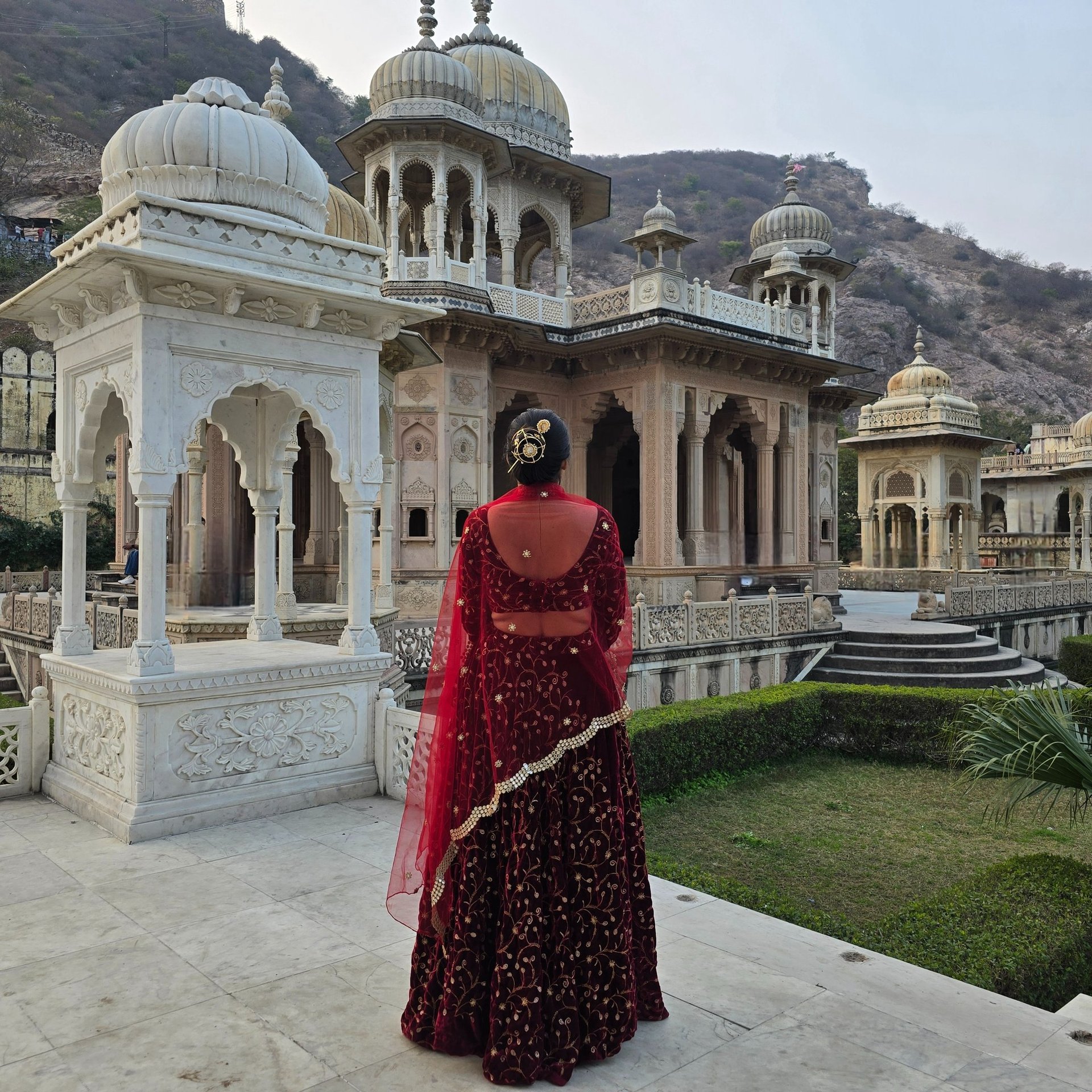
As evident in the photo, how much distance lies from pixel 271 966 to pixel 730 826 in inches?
219

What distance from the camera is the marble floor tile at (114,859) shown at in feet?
15.0

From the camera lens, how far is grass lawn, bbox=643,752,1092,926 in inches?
265

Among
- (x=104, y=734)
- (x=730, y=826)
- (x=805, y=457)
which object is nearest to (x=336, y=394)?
(x=104, y=734)

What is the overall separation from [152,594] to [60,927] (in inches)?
86.5

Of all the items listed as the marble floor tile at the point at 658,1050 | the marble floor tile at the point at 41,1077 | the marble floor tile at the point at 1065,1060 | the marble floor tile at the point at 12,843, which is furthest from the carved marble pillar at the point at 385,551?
the marble floor tile at the point at 1065,1060

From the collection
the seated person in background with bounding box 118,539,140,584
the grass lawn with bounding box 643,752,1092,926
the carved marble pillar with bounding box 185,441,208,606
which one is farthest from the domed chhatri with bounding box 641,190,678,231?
the seated person in background with bounding box 118,539,140,584

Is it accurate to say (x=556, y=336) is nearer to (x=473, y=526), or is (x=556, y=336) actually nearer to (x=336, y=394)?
(x=336, y=394)

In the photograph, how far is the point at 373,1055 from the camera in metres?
2.88

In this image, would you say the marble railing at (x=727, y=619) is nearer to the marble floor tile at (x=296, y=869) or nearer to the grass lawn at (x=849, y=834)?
the grass lawn at (x=849, y=834)

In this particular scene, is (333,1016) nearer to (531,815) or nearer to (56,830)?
(531,815)

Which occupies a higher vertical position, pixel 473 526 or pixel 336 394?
pixel 336 394

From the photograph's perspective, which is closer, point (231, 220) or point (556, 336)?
point (231, 220)

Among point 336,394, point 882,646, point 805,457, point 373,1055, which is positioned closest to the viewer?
point 373,1055

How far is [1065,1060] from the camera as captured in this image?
2.87 meters
